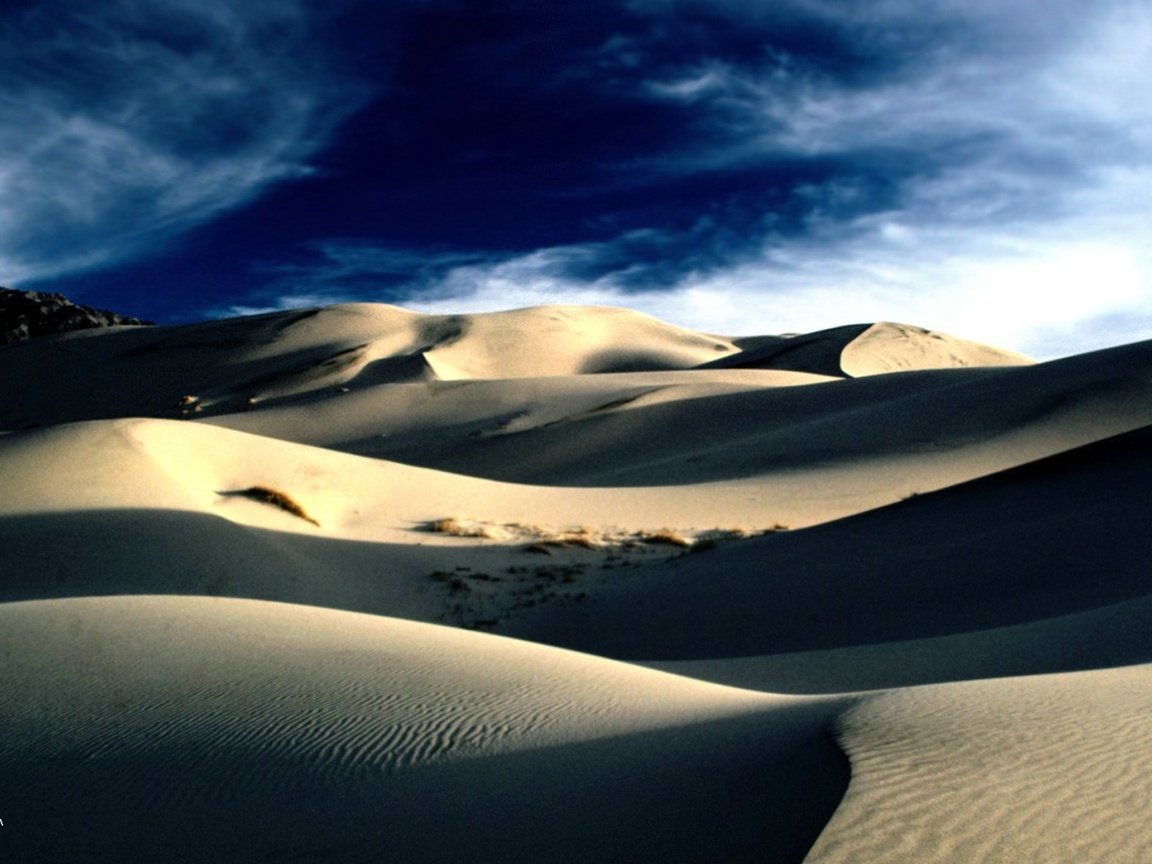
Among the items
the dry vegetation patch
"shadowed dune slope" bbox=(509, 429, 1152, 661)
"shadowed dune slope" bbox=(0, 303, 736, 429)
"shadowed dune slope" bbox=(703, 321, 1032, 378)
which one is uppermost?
"shadowed dune slope" bbox=(0, 303, 736, 429)

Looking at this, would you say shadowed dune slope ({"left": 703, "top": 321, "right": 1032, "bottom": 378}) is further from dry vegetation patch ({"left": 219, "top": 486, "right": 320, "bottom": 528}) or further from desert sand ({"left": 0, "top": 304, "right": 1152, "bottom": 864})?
dry vegetation patch ({"left": 219, "top": 486, "right": 320, "bottom": 528})

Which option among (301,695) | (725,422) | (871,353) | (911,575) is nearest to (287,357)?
(871,353)

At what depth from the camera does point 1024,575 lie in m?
9.23

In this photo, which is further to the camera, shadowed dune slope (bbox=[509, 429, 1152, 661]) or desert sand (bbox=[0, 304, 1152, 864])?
shadowed dune slope (bbox=[509, 429, 1152, 661])

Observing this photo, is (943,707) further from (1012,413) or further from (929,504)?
(1012,413)

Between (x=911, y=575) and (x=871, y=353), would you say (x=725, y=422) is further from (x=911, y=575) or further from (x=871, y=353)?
(x=871, y=353)

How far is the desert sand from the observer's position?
269 centimetres

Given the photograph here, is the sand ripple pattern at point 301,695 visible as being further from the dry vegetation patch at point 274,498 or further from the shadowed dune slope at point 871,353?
the shadowed dune slope at point 871,353

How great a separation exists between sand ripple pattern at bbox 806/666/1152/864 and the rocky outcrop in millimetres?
76940

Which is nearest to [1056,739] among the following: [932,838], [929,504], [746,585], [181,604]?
[932,838]

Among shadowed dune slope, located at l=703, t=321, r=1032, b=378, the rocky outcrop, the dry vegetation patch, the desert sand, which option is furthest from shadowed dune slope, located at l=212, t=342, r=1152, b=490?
the rocky outcrop

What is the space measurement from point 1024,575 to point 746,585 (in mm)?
2716

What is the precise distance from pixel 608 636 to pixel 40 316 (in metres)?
74.4

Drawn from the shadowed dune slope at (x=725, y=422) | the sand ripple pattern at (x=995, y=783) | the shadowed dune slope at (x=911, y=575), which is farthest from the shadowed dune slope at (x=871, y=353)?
the sand ripple pattern at (x=995, y=783)
